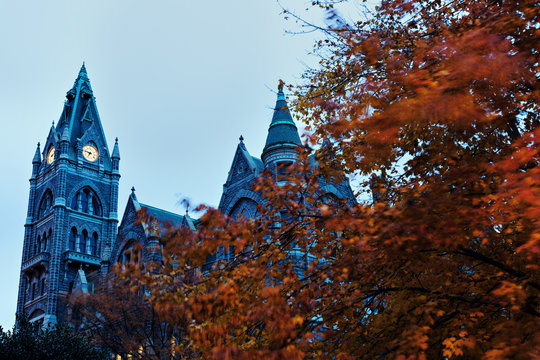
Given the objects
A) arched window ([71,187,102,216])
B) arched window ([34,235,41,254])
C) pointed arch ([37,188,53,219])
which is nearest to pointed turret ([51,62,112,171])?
arched window ([71,187,102,216])

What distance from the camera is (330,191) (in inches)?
1093

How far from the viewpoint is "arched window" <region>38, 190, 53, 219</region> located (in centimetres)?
5441

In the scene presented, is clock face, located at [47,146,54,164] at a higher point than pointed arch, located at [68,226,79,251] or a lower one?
higher

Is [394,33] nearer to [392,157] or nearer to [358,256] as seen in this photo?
[392,157]

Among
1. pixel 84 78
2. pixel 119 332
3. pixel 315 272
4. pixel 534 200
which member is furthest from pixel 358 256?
pixel 84 78

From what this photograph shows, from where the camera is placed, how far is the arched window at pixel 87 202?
53688mm

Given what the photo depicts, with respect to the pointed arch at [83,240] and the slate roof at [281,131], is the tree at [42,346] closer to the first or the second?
the slate roof at [281,131]

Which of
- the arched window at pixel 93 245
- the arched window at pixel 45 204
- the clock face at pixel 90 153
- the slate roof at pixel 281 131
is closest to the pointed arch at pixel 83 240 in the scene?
the arched window at pixel 93 245

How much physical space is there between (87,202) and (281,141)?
35015 mm

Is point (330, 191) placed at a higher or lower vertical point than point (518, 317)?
higher

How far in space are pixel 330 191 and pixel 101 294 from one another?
13.6 m

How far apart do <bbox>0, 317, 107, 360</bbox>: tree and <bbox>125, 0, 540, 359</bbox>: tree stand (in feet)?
67.5

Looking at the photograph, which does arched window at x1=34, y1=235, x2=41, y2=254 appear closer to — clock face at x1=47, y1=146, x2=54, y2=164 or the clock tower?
the clock tower

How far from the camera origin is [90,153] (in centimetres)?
5681
